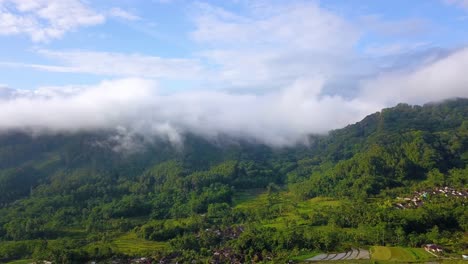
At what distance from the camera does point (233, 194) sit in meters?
101

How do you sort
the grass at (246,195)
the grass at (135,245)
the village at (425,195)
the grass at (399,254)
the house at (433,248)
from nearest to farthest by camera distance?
the grass at (399,254) → the house at (433,248) → the grass at (135,245) → the village at (425,195) → the grass at (246,195)

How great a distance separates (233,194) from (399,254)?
5616cm

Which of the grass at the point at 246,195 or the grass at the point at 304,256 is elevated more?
the grass at the point at 246,195

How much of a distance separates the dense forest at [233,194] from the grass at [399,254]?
2159mm

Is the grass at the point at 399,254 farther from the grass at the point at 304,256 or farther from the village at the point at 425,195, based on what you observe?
the village at the point at 425,195

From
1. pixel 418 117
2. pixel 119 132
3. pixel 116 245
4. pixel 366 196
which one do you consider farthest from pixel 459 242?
pixel 119 132

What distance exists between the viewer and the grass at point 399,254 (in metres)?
47.7

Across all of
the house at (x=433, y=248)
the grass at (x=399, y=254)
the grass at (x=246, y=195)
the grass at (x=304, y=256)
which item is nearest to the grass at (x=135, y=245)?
the grass at (x=304, y=256)

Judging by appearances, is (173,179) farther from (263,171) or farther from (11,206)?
(11,206)

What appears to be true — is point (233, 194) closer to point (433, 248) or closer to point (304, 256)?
point (304, 256)

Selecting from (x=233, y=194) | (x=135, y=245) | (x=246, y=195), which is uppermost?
(x=233, y=194)

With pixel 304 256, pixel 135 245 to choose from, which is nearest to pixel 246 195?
pixel 135 245

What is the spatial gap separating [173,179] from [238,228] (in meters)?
44.8

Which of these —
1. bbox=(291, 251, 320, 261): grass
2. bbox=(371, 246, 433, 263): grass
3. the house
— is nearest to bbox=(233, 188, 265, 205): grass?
bbox=(291, 251, 320, 261): grass
